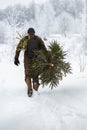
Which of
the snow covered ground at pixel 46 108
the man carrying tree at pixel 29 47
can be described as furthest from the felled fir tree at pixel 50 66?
the snow covered ground at pixel 46 108

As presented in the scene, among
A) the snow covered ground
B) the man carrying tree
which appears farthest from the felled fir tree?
the snow covered ground

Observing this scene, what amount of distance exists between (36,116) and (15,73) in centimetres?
686

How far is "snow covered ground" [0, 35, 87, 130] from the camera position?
276 inches

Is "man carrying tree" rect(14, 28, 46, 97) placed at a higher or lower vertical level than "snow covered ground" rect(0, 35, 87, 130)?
higher

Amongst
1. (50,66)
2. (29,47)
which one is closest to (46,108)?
(50,66)

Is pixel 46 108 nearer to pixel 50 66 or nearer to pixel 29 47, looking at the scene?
pixel 50 66

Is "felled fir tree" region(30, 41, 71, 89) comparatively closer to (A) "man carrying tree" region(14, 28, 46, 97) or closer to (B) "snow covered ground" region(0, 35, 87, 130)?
(A) "man carrying tree" region(14, 28, 46, 97)

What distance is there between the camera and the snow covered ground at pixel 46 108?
7020mm

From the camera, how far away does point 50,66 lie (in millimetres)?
9000

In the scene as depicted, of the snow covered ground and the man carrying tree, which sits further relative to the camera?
the man carrying tree

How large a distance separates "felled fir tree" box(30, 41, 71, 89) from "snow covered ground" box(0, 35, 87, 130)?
0.35m

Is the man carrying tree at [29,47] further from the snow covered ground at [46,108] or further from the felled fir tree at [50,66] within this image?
the snow covered ground at [46,108]

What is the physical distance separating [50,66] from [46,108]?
1.36 metres

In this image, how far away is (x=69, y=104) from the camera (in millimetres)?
8172
